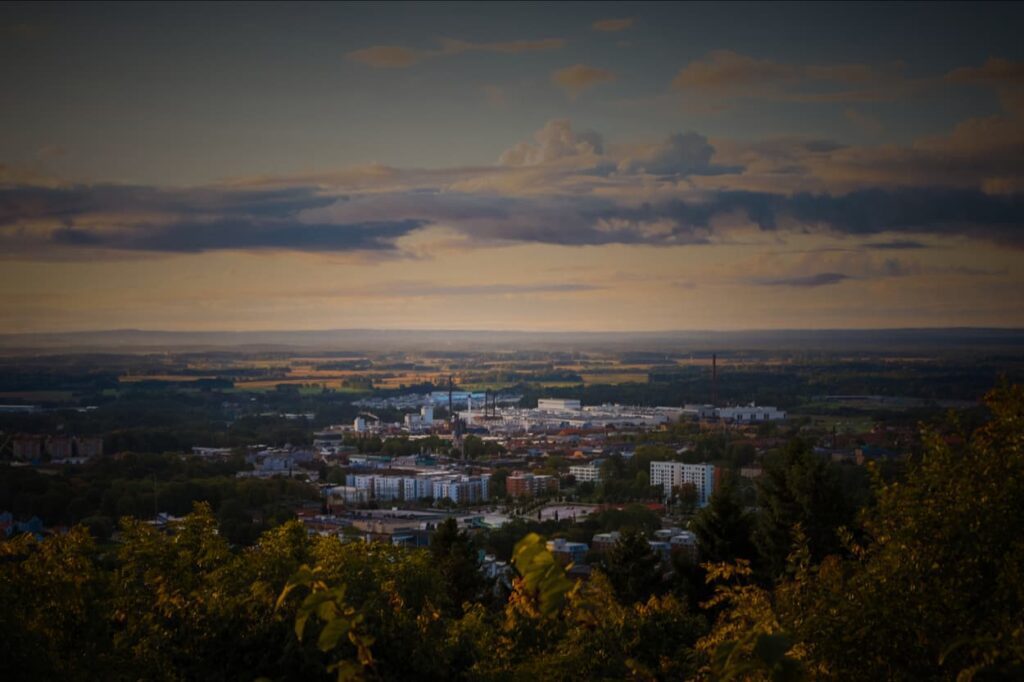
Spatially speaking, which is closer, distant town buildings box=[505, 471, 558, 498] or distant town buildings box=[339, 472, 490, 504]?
distant town buildings box=[339, 472, 490, 504]

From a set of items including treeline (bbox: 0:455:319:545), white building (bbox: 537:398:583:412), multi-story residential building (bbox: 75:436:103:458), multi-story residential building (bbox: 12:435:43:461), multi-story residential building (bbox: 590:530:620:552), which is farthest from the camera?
white building (bbox: 537:398:583:412)

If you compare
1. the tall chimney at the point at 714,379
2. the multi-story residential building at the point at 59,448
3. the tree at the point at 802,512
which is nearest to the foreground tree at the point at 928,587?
the tree at the point at 802,512

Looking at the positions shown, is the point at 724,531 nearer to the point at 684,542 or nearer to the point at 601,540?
the point at 684,542

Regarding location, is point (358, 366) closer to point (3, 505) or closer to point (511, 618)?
point (3, 505)

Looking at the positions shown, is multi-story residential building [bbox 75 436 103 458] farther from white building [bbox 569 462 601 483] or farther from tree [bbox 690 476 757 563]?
tree [bbox 690 476 757 563]

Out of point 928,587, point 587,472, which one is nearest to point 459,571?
point 928,587

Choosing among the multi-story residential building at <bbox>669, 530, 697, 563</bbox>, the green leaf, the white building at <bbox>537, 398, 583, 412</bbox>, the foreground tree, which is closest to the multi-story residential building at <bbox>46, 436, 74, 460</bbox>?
the multi-story residential building at <bbox>669, 530, 697, 563</bbox>

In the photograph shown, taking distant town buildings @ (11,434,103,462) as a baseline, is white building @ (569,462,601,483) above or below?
below

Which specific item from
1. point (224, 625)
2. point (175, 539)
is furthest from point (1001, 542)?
point (175, 539)
